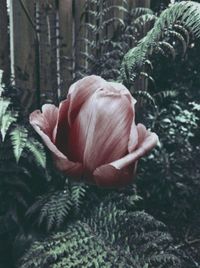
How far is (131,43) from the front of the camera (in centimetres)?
285

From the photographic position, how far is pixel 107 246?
63.4 inches

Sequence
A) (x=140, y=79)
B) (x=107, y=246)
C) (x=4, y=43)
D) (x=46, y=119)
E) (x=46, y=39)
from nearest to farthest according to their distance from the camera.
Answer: (x=46, y=119), (x=107, y=246), (x=46, y=39), (x=4, y=43), (x=140, y=79)

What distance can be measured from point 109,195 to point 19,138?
1.31 ft

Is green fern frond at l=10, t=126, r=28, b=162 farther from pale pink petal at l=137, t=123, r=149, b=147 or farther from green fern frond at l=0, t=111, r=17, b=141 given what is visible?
pale pink petal at l=137, t=123, r=149, b=147

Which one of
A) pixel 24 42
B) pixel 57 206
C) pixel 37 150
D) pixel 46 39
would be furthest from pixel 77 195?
pixel 24 42

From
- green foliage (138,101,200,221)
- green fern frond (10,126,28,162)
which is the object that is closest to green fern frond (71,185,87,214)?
green fern frond (10,126,28,162)

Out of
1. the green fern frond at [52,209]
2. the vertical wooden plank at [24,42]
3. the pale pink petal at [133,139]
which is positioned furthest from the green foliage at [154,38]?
the pale pink petal at [133,139]

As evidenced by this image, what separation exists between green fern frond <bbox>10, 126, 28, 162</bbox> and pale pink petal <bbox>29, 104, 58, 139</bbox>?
1.48 feet

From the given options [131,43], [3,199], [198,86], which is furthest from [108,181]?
[198,86]

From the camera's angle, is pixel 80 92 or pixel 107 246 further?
pixel 107 246

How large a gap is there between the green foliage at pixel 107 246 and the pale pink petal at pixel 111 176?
381 millimetres

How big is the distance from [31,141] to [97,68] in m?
0.48

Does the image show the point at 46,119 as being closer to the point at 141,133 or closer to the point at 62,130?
the point at 62,130

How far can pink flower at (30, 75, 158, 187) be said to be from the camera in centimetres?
122
